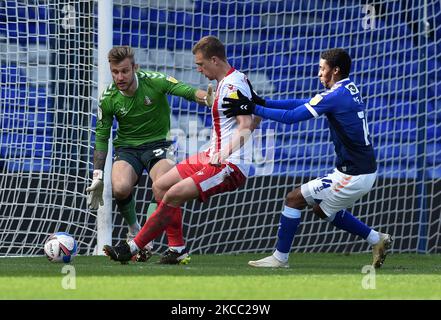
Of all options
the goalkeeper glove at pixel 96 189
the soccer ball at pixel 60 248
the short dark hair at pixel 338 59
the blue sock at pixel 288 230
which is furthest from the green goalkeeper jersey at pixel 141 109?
the blue sock at pixel 288 230

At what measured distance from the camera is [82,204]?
984 centimetres

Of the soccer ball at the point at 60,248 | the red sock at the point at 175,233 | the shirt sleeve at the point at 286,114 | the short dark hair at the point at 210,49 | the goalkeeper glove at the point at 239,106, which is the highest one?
the short dark hair at the point at 210,49

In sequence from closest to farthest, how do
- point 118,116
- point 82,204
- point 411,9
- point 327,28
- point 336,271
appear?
point 336,271
point 118,116
point 82,204
point 411,9
point 327,28

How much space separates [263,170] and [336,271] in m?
4.65

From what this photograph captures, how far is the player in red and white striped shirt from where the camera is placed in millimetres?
7234

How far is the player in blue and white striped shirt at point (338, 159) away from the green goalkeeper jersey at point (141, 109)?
42.8 inches

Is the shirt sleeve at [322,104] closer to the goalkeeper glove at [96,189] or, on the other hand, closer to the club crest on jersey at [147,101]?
the club crest on jersey at [147,101]

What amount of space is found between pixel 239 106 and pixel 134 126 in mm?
1424

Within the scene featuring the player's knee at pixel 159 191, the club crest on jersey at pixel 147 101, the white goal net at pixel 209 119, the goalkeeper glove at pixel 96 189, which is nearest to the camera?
the player's knee at pixel 159 191

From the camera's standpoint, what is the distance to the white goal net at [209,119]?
9625mm

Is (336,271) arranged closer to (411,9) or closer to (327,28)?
(411,9)

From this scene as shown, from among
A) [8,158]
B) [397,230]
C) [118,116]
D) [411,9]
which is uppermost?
[411,9]
